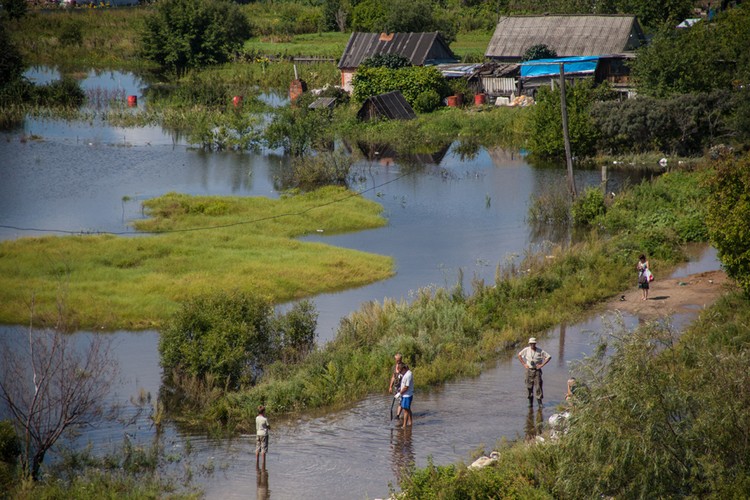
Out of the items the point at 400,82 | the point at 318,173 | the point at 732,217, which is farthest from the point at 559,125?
the point at 732,217

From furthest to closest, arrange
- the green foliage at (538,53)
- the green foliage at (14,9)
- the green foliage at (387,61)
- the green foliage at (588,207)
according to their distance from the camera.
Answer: the green foliage at (14,9)
the green foliage at (538,53)
the green foliage at (387,61)
the green foliage at (588,207)

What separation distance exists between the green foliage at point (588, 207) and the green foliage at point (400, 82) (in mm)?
24739

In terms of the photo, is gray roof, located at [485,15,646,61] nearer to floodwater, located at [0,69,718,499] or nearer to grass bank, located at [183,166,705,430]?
floodwater, located at [0,69,718,499]

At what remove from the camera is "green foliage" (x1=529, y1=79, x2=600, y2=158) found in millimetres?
46594

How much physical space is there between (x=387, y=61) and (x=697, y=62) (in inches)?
783

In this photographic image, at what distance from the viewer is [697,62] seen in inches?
1923

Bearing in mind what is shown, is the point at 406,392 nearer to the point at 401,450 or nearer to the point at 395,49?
the point at 401,450

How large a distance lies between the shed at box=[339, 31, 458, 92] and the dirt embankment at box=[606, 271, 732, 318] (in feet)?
126

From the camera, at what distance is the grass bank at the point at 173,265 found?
25.6 metres

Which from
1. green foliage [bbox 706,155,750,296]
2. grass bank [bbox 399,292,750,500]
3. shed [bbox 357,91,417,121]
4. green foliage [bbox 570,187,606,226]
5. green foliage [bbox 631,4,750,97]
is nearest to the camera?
grass bank [bbox 399,292,750,500]

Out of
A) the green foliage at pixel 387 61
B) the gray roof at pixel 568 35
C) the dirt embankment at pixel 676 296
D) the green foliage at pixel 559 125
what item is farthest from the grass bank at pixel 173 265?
the gray roof at pixel 568 35

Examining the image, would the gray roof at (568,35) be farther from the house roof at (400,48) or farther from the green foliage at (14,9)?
the green foliage at (14,9)

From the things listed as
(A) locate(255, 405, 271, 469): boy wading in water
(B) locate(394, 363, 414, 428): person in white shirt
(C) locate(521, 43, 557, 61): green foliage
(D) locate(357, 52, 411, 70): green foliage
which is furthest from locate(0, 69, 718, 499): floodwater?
(C) locate(521, 43, 557, 61): green foliage

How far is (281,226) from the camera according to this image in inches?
1383
